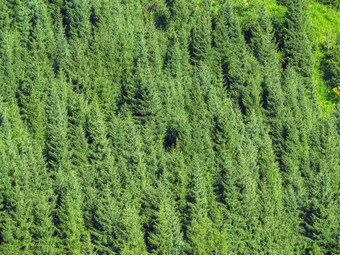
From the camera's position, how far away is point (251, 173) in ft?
268

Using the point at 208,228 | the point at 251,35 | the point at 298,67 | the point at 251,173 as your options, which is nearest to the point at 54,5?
the point at 251,35

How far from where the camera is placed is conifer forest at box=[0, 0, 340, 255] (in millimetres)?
70375

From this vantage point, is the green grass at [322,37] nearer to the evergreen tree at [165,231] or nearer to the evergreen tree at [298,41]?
the evergreen tree at [298,41]

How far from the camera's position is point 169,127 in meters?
91.7

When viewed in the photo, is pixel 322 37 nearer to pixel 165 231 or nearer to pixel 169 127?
pixel 169 127

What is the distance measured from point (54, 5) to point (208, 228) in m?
58.1

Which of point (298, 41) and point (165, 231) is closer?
point (165, 231)

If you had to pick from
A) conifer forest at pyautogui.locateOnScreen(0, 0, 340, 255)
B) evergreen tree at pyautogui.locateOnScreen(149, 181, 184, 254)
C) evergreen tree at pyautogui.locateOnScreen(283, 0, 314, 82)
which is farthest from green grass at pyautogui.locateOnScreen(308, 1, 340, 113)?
evergreen tree at pyautogui.locateOnScreen(149, 181, 184, 254)

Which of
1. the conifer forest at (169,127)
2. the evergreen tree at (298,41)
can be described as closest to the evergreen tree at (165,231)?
the conifer forest at (169,127)

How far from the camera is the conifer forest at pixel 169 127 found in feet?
231

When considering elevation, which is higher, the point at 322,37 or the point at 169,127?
the point at 322,37

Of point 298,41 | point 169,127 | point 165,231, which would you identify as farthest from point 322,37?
point 165,231

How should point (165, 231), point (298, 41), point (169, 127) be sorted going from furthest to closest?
point (298, 41) → point (169, 127) → point (165, 231)

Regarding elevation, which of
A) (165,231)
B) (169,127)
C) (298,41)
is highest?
(298,41)
